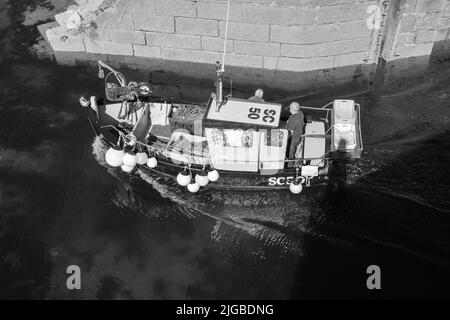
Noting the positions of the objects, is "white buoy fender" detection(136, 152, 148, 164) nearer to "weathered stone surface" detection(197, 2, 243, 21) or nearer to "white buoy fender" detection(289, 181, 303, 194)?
"white buoy fender" detection(289, 181, 303, 194)

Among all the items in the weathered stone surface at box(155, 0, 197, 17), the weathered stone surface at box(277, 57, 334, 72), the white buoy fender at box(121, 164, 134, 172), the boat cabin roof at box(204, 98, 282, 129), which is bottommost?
the white buoy fender at box(121, 164, 134, 172)

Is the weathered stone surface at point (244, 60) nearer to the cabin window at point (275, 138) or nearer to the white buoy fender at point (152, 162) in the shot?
the cabin window at point (275, 138)

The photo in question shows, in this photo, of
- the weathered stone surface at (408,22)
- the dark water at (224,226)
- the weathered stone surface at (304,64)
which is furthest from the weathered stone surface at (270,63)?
the weathered stone surface at (408,22)

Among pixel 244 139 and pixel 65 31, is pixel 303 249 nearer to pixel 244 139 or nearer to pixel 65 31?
pixel 244 139

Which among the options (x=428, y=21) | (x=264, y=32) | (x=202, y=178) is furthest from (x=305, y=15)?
(x=202, y=178)

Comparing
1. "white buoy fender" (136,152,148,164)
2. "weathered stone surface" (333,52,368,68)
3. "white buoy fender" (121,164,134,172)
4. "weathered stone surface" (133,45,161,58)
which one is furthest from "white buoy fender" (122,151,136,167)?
"weathered stone surface" (333,52,368,68)

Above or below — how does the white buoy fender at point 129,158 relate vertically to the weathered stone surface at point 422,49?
below

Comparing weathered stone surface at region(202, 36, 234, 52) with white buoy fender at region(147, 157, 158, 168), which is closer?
white buoy fender at region(147, 157, 158, 168)
